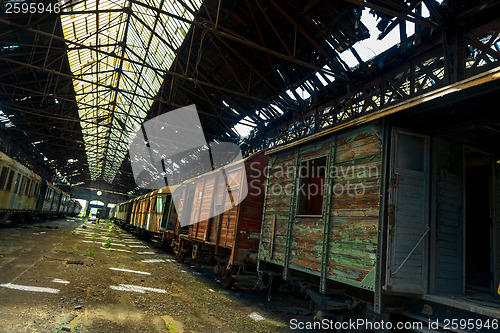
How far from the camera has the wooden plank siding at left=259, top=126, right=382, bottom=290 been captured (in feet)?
13.7

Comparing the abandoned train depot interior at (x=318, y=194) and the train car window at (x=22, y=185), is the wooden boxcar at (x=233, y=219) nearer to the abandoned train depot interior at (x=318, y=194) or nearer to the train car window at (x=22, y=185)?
the abandoned train depot interior at (x=318, y=194)

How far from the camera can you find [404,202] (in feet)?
13.2

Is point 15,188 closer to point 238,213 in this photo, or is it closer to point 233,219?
point 233,219

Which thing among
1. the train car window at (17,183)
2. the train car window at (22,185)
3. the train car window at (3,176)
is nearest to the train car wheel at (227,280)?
the train car window at (3,176)

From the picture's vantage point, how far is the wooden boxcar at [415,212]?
378 cm

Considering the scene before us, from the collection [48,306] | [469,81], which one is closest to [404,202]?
[469,81]

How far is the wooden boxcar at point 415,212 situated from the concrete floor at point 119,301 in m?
1.86

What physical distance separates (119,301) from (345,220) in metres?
4.47

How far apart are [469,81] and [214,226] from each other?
7.84 m

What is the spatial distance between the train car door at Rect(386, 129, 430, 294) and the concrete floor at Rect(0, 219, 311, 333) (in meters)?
2.51

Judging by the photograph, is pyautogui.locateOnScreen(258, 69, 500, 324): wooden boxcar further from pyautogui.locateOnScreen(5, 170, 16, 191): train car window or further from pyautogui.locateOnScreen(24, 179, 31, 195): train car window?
pyautogui.locateOnScreen(24, 179, 31, 195): train car window

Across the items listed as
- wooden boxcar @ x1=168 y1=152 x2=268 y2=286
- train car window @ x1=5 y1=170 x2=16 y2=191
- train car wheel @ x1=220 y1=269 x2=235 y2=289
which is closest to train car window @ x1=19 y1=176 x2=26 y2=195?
train car window @ x1=5 y1=170 x2=16 y2=191

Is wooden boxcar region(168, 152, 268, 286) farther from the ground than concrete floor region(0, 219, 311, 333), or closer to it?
farther from the ground

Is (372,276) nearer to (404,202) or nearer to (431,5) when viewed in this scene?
(404,202)
